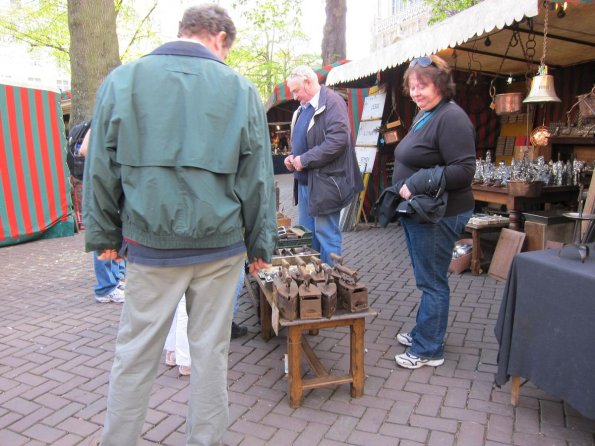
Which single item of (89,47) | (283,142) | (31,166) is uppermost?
(89,47)

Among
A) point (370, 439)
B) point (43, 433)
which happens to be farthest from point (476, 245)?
point (43, 433)

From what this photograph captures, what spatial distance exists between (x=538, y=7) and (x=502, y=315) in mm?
2426

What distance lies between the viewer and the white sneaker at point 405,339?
3285 mm

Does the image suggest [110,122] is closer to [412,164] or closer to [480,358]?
[412,164]

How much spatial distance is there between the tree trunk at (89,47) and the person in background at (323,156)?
4.67 meters

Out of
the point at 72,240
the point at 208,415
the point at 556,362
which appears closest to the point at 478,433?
the point at 556,362

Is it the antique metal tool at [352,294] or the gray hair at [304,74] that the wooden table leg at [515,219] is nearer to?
the gray hair at [304,74]

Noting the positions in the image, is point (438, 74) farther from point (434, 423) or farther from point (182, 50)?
point (434, 423)

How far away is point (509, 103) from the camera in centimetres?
514

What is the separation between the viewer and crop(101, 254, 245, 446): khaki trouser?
6.02ft

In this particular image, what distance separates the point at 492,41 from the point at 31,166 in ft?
21.7

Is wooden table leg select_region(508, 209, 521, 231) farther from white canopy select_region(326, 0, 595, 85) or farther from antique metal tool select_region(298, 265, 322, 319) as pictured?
antique metal tool select_region(298, 265, 322, 319)

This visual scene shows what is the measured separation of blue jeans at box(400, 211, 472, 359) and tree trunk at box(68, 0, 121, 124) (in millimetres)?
6174

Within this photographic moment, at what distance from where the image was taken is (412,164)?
2.82m
